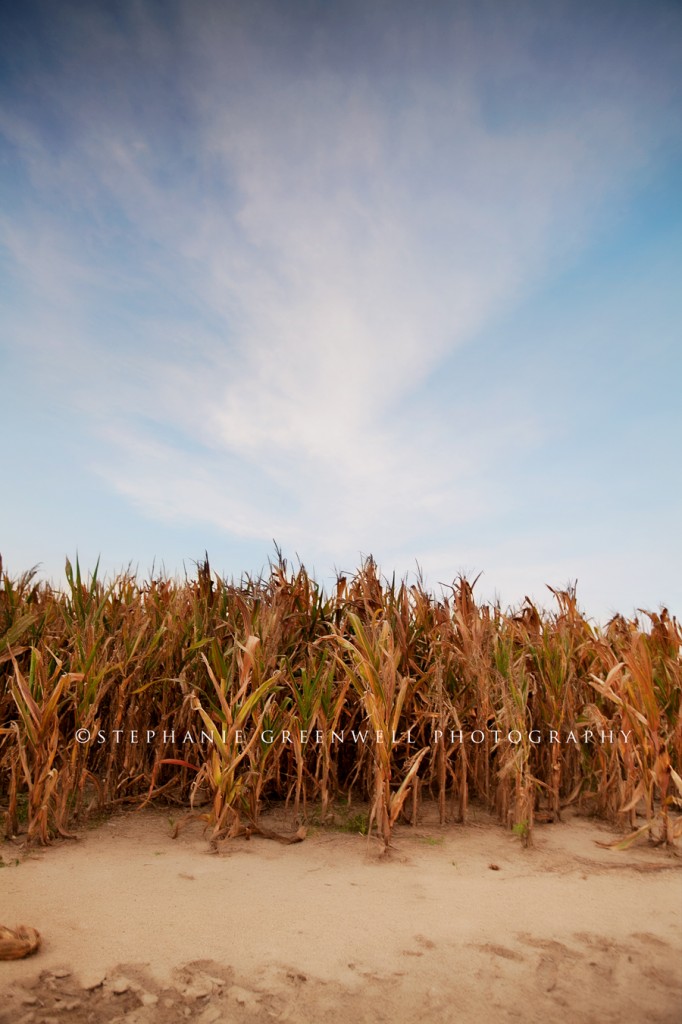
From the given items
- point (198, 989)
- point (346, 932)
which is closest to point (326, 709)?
point (346, 932)

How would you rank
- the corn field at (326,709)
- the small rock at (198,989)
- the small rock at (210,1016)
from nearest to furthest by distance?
the small rock at (210,1016)
the small rock at (198,989)
the corn field at (326,709)

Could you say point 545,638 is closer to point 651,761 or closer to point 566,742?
point 566,742

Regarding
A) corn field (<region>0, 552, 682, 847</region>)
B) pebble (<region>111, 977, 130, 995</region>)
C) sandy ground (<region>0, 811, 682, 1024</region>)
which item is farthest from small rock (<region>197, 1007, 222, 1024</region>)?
corn field (<region>0, 552, 682, 847</region>)

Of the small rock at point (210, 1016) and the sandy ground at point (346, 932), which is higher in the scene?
the sandy ground at point (346, 932)

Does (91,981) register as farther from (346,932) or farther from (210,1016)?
(346,932)

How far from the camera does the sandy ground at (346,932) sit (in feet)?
6.50

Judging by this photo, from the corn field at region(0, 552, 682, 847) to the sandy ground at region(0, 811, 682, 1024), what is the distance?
27cm

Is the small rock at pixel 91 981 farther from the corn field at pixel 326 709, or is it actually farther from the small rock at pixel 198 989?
the corn field at pixel 326 709

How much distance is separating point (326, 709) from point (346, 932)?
4.14 feet

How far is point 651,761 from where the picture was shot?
3381 millimetres

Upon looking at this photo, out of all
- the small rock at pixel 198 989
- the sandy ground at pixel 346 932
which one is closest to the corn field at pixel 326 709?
the sandy ground at pixel 346 932

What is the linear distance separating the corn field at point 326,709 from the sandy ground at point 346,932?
268 mm

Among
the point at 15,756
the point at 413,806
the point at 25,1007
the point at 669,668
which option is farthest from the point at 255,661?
the point at 669,668

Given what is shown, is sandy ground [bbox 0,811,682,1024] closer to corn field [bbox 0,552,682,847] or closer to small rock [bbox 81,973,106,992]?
small rock [bbox 81,973,106,992]
